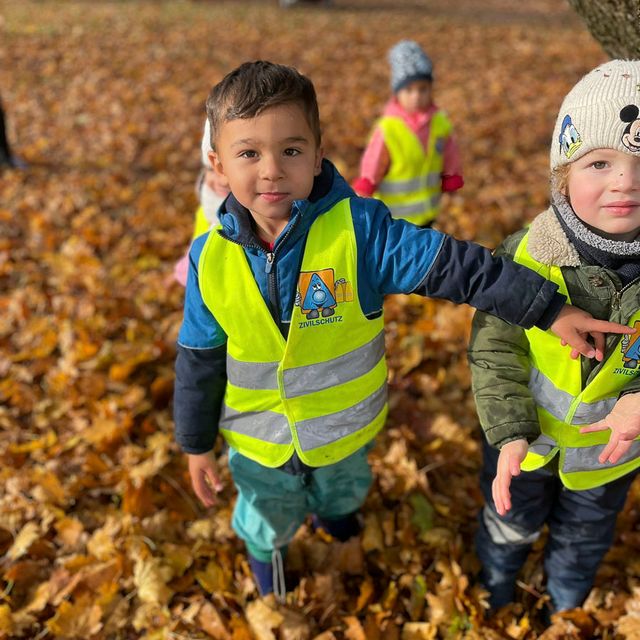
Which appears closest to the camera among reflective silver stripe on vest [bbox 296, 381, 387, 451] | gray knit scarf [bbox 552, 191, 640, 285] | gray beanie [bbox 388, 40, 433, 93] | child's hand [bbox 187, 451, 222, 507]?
gray knit scarf [bbox 552, 191, 640, 285]

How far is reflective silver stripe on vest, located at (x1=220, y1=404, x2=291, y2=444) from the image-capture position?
6.03 feet

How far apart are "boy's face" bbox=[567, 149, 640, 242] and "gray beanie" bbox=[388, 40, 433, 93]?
91.6 inches

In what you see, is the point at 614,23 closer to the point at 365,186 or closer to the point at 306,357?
the point at 306,357

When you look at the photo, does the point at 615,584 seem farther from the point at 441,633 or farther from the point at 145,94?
the point at 145,94

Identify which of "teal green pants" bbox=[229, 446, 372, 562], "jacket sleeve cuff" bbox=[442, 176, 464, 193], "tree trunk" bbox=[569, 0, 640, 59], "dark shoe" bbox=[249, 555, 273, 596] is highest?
"tree trunk" bbox=[569, 0, 640, 59]

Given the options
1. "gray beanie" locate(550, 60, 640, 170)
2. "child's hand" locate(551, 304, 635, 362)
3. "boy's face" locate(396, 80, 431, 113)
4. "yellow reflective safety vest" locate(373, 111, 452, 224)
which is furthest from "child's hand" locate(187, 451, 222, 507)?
"boy's face" locate(396, 80, 431, 113)

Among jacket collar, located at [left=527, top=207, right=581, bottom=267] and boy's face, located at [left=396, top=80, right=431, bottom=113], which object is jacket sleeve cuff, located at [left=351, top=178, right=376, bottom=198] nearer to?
boy's face, located at [left=396, top=80, right=431, bottom=113]

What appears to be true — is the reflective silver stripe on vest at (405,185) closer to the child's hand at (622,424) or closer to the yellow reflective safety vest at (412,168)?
the yellow reflective safety vest at (412,168)

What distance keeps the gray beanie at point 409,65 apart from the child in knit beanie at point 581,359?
7.31ft

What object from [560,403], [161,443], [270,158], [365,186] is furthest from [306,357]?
[365,186]

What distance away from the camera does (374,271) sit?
64.0 inches

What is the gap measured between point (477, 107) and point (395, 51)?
482cm

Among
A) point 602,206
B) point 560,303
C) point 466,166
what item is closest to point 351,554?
point 560,303

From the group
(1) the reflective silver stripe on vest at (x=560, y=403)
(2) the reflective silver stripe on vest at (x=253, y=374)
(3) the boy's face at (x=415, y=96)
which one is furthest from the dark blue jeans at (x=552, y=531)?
(3) the boy's face at (x=415, y=96)
